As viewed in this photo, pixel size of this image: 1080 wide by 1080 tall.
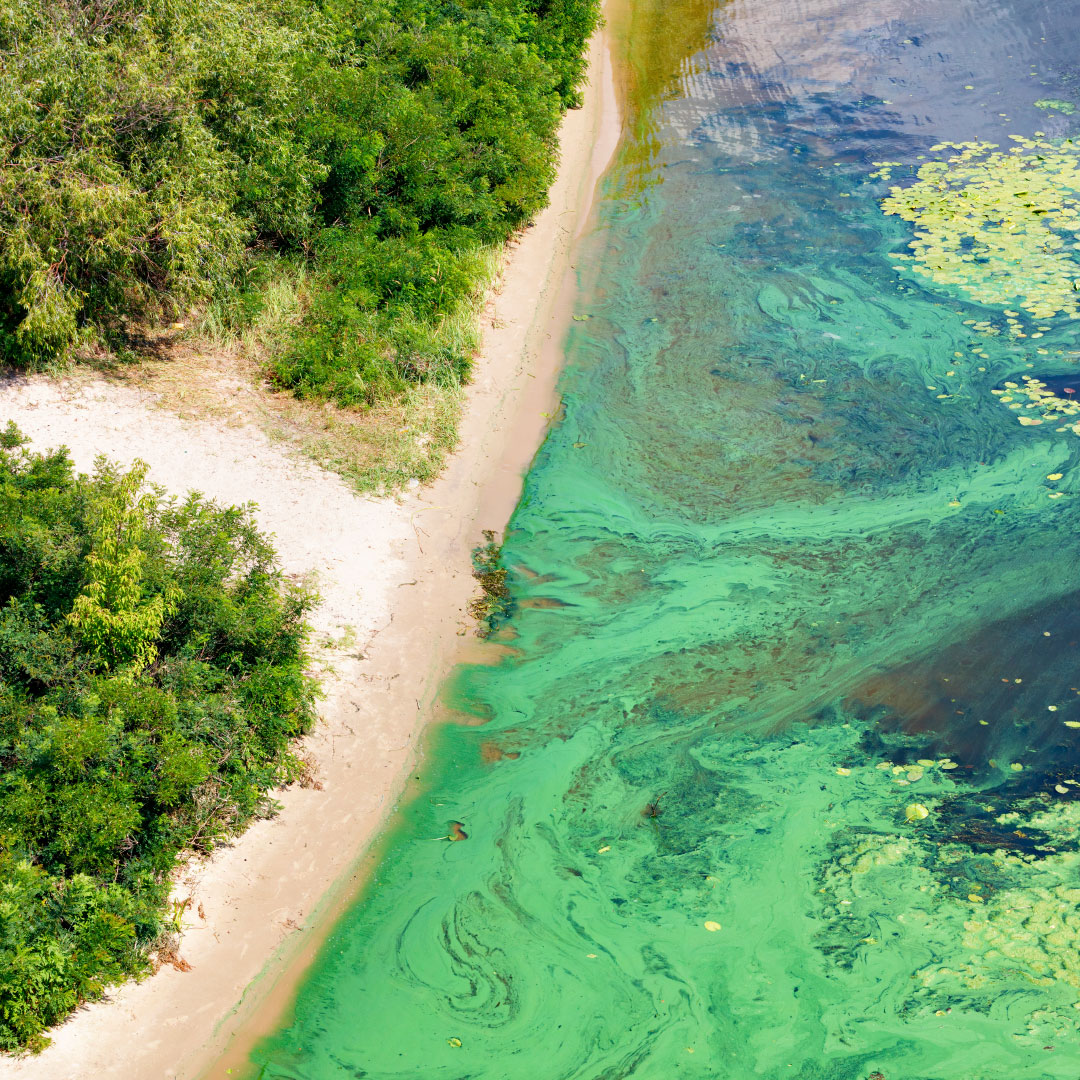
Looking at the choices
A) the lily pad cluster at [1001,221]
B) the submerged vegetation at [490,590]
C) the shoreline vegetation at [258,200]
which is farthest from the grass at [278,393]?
the lily pad cluster at [1001,221]

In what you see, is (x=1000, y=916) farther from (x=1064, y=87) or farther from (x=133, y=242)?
(x=1064, y=87)

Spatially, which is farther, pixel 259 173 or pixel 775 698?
pixel 259 173

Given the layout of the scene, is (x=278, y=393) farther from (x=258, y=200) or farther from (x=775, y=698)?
(x=775, y=698)

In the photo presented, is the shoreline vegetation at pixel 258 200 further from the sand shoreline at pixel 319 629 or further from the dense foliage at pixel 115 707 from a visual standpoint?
the dense foliage at pixel 115 707

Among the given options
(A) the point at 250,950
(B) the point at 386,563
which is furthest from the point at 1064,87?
(A) the point at 250,950

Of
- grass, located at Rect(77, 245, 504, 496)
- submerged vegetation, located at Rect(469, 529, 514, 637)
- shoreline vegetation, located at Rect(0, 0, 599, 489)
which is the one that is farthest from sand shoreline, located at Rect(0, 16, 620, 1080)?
shoreline vegetation, located at Rect(0, 0, 599, 489)

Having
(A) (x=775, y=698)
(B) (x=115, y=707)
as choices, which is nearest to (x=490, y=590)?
(A) (x=775, y=698)

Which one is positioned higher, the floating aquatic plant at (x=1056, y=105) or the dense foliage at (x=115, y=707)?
the dense foliage at (x=115, y=707)
